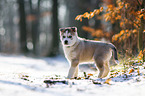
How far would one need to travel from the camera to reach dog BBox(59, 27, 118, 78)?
4.73 m

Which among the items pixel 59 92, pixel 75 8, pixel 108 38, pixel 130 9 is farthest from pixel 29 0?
pixel 59 92

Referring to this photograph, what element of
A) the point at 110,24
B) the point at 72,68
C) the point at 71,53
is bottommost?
the point at 72,68

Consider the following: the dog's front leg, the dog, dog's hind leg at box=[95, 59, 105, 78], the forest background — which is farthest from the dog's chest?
the forest background

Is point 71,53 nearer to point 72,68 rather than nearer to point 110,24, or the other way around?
point 72,68

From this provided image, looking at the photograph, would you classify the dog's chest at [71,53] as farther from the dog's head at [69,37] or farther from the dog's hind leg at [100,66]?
the dog's hind leg at [100,66]

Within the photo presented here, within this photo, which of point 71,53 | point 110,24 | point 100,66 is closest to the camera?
point 100,66

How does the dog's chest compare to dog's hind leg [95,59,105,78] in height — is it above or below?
above

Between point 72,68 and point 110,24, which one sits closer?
point 72,68

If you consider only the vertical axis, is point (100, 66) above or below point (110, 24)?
below

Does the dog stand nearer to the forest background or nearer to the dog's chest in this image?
the dog's chest

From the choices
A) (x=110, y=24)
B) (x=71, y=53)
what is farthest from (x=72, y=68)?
(x=110, y=24)

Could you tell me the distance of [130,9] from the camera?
539 centimetres

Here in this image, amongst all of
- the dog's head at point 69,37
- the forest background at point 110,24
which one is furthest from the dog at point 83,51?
the forest background at point 110,24

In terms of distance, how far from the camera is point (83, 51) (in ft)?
16.1
